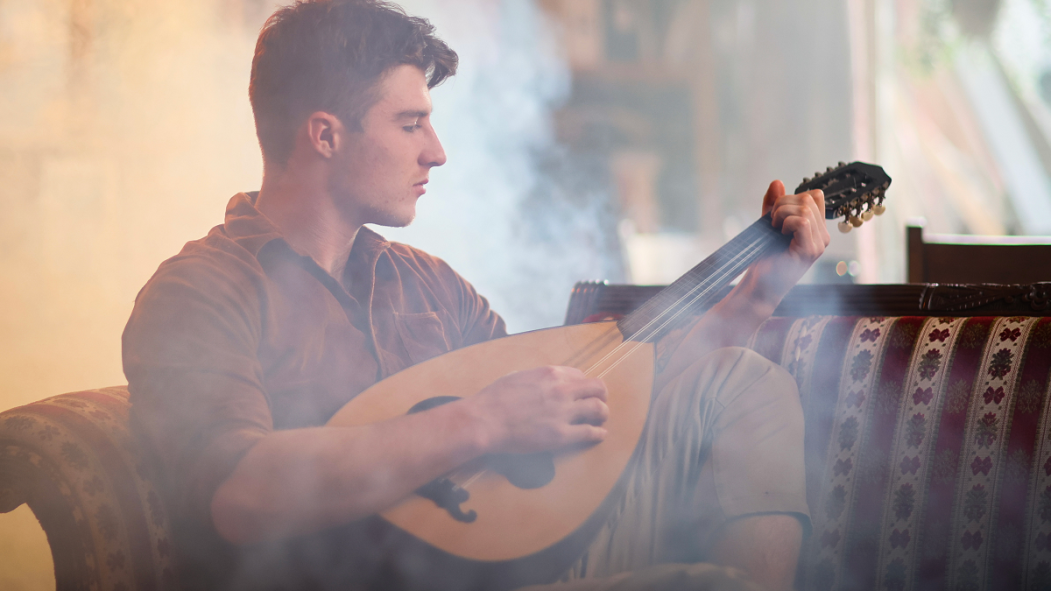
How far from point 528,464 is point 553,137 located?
84 centimetres

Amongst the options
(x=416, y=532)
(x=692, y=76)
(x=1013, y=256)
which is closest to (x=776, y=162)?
(x=692, y=76)

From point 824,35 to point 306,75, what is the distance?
2238 millimetres

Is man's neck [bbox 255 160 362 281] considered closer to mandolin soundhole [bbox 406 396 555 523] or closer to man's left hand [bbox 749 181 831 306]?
mandolin soundhole [bbox 406 396 555 523]

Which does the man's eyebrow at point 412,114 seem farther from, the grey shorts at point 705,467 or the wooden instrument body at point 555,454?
the grey shorts at point 705,467

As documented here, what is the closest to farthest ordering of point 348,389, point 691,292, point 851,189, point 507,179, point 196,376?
1. point 196,376
2. point 348,389
3. point 691,292
4. point 851,189
5. point 507,179

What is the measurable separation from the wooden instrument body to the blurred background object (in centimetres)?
24

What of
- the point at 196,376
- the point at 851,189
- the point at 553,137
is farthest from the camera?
the point at 553,137

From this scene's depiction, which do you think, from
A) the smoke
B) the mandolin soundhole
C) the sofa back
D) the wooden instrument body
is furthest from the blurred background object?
the sofa back

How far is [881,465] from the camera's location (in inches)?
39.7

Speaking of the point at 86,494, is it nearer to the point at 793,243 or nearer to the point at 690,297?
the point at 690,297

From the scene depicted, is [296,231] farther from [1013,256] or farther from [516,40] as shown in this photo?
[1013,256]

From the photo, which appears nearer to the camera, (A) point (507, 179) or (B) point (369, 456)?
(B) point (369, 456)

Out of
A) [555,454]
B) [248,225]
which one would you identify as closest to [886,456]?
[555,454]

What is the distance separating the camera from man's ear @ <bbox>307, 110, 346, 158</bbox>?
0.85 meters
